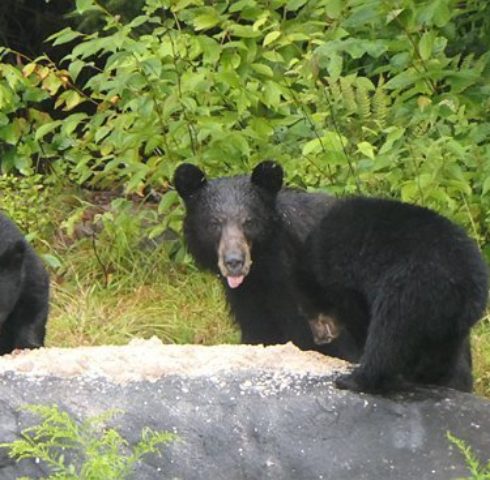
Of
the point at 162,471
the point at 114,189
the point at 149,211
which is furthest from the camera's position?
the point at 114,189

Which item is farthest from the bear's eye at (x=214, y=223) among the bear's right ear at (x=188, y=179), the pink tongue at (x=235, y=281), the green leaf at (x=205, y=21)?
the green leaf at (x=205, y=21)

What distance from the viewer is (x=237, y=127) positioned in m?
9.63

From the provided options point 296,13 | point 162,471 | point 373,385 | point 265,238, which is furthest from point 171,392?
point 296,13

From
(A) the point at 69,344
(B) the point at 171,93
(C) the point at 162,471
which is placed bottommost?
(A) the point at 69,344

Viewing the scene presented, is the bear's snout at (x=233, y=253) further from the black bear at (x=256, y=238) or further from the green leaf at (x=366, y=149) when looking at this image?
the green leaf at (x=366, y=149)

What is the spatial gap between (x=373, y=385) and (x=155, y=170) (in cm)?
377

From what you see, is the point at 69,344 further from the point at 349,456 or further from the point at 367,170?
the point at 349,456

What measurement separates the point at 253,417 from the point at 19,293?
2.05 metres

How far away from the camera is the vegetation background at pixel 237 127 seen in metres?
8.79

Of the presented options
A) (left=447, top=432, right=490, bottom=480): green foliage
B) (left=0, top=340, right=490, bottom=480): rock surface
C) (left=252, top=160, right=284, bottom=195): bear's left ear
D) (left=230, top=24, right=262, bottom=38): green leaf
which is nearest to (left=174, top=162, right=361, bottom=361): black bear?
(left=252, top=160, right=284, bottom=195): bear's left ear

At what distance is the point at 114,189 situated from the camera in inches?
454

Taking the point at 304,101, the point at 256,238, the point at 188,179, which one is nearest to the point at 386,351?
the point at 256,238

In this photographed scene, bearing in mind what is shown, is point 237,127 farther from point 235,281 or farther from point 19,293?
point 19,293

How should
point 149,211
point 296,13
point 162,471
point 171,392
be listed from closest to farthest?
point 162,471 → point 171,392 → point 149,211 → point 296,13
